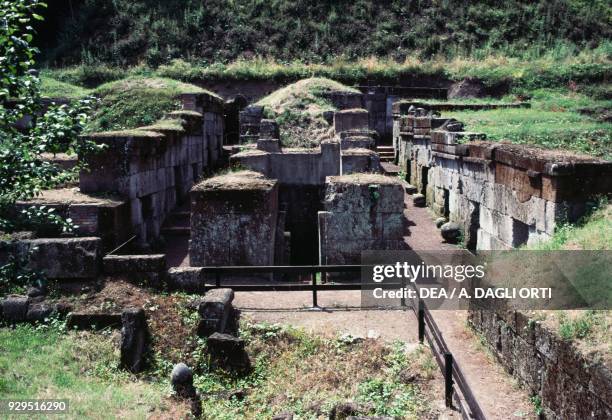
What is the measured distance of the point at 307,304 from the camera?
9.31 meters

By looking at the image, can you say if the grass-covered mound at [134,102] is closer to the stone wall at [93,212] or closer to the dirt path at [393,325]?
the stone wall at [93,212]

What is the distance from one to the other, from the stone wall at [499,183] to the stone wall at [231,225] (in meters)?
4.34

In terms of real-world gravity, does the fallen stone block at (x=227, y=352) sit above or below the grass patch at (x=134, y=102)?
below

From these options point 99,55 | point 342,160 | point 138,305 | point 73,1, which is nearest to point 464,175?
point 342,160

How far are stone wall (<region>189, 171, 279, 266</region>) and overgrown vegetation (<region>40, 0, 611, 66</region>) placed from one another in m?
24.6

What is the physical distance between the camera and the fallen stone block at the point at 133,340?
721cm

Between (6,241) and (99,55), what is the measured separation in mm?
28742

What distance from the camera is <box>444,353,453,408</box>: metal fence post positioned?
6082mm

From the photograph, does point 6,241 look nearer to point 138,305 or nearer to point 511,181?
point 138,305

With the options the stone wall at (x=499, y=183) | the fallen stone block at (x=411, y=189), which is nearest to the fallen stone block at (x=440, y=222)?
the stone wall at (x=499, y=183)

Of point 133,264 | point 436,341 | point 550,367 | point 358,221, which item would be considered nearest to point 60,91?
point 133,264

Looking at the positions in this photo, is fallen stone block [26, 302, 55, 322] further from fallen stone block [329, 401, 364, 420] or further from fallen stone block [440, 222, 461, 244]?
fallen stone block [440, 222, 461, 244]

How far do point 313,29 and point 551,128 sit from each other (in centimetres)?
2474

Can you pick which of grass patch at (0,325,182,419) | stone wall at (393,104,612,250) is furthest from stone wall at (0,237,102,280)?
stone wall at (393,104,612,250)
